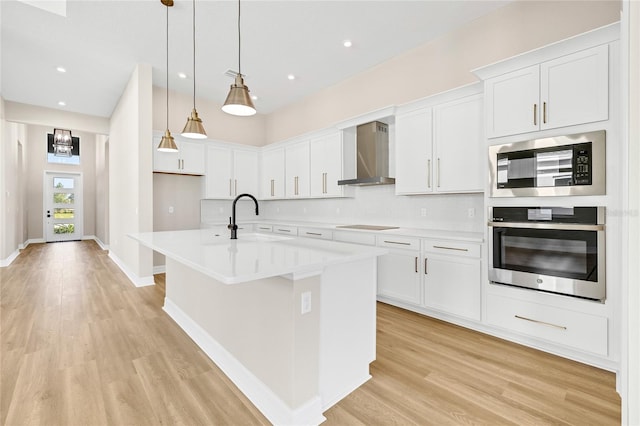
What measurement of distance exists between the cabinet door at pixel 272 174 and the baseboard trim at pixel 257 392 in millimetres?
3469

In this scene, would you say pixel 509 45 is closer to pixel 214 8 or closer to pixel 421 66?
pixel 421 66

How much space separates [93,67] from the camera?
171 inches

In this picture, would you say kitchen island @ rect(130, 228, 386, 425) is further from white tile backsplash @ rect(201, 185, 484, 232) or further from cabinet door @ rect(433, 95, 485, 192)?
white tile backsplash @ rect(201, 185, 484, 232)

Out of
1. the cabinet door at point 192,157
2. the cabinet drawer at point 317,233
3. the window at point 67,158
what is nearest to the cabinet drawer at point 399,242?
the cabinet drawer at point 317,233

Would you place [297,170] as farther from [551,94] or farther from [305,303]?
[305,303]

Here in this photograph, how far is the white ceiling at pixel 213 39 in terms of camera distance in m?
3.02

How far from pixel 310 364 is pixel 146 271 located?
12.2 ft

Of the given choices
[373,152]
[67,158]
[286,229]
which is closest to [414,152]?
[373,152]

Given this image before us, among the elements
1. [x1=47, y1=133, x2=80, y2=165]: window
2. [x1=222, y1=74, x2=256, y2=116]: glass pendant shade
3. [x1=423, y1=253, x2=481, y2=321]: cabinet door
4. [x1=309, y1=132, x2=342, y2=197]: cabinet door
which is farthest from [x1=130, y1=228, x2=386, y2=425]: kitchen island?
[x1=47, y1=133, x2=80, y2=165]: window

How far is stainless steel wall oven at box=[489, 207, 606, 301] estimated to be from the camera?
6.75 ft

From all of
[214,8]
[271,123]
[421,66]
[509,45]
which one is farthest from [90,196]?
[509,45]

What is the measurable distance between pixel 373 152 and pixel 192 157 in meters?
3.19

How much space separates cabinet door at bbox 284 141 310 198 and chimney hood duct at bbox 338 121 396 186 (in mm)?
1092

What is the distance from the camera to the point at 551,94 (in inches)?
89.3
